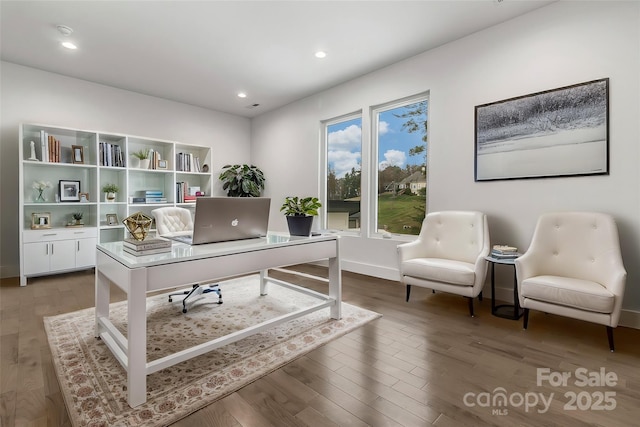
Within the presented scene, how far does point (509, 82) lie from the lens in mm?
3029

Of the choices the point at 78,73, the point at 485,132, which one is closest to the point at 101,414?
the point at 485,132

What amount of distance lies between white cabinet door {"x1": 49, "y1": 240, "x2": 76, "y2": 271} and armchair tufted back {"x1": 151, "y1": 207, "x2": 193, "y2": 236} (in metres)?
1.31

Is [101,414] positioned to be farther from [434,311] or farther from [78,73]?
[78,73]

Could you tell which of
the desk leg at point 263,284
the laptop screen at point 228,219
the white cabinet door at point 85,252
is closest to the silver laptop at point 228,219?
the laptop screen at point 228,219

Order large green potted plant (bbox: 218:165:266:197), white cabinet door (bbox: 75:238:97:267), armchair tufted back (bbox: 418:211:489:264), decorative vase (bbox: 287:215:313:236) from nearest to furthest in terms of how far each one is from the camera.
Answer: decorative vase (bbox: 287:215:313:236)
armchair tufted back (bbox: 418:211:489:264)
white cabinet door (bbox: 75:238:97:267)
large green potted plant (bbox: 218:165:266:197)

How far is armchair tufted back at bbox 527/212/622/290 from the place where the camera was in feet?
7.68

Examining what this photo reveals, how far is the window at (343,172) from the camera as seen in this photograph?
15.0ft

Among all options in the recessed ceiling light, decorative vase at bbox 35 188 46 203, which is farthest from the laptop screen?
decorative vase at bbox 35 188 46 203

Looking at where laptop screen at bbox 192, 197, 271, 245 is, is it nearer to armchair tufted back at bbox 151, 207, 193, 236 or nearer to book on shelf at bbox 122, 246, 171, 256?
book on shelf at bbox 122, 246, 171, 256

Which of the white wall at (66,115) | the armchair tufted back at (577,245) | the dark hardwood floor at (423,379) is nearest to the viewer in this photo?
the dark hardwood floor at (423,379)

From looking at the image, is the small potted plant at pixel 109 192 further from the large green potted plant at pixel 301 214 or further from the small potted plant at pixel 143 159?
the large green potted plant at pixel 301 214

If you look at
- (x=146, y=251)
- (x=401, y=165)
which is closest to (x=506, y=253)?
(x=401, y=165)

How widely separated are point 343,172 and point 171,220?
258 cm

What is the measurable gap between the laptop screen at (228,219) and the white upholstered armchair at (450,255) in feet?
5.29
